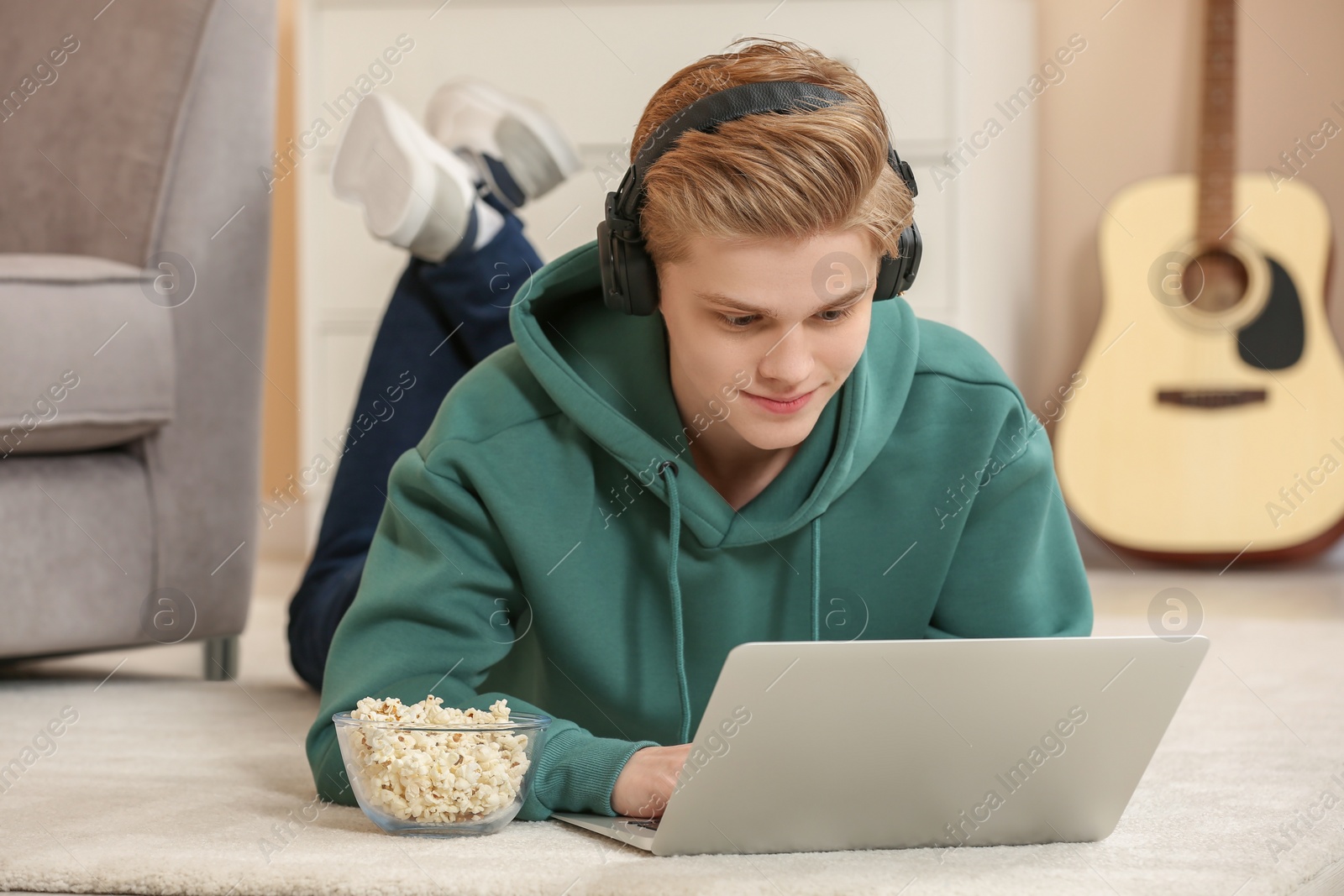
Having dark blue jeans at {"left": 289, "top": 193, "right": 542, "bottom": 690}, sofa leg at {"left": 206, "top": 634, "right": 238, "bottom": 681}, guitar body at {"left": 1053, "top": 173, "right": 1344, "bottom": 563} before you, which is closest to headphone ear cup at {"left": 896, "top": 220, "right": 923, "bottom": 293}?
dark blue jeans at {"left": 289, "top": 193, "right": 542, "bottom": 690}

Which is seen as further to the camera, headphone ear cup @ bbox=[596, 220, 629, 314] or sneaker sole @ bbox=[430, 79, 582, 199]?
sneaker sole @ bbox=[430, 79, 582, 199]

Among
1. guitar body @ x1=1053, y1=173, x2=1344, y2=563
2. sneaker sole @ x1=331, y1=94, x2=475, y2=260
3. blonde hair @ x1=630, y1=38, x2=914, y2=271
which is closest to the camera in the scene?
blonde hair @ x1=630, y1=38, x2=914, y2=271

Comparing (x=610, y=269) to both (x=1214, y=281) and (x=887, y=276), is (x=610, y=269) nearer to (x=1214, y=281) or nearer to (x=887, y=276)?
(x=887, y=276)

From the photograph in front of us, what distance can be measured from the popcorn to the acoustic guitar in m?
2.03

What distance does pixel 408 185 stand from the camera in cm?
134

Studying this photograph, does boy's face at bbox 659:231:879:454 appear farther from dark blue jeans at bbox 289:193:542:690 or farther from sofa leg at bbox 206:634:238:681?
sofa leg at bbox 206:634:238:681

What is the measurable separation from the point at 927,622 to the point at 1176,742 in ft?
1.10

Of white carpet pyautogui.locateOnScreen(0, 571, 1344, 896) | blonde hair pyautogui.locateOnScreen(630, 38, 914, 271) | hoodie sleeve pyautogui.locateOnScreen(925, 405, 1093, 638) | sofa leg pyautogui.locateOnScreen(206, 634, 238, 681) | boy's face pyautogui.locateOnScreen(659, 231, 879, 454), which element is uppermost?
blonde hair pyautogui.locateOnScreen(630, 38, 914, 271)

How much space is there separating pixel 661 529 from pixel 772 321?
0.69ft

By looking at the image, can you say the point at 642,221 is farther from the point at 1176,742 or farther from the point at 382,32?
the point at 382,32

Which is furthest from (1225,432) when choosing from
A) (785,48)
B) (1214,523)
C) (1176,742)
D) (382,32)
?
(785,48)

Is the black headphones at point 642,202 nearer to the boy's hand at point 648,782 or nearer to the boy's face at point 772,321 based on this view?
the boy's face at point 772,321

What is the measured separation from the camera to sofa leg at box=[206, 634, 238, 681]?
1561 mm

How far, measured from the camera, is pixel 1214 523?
2602 mm
